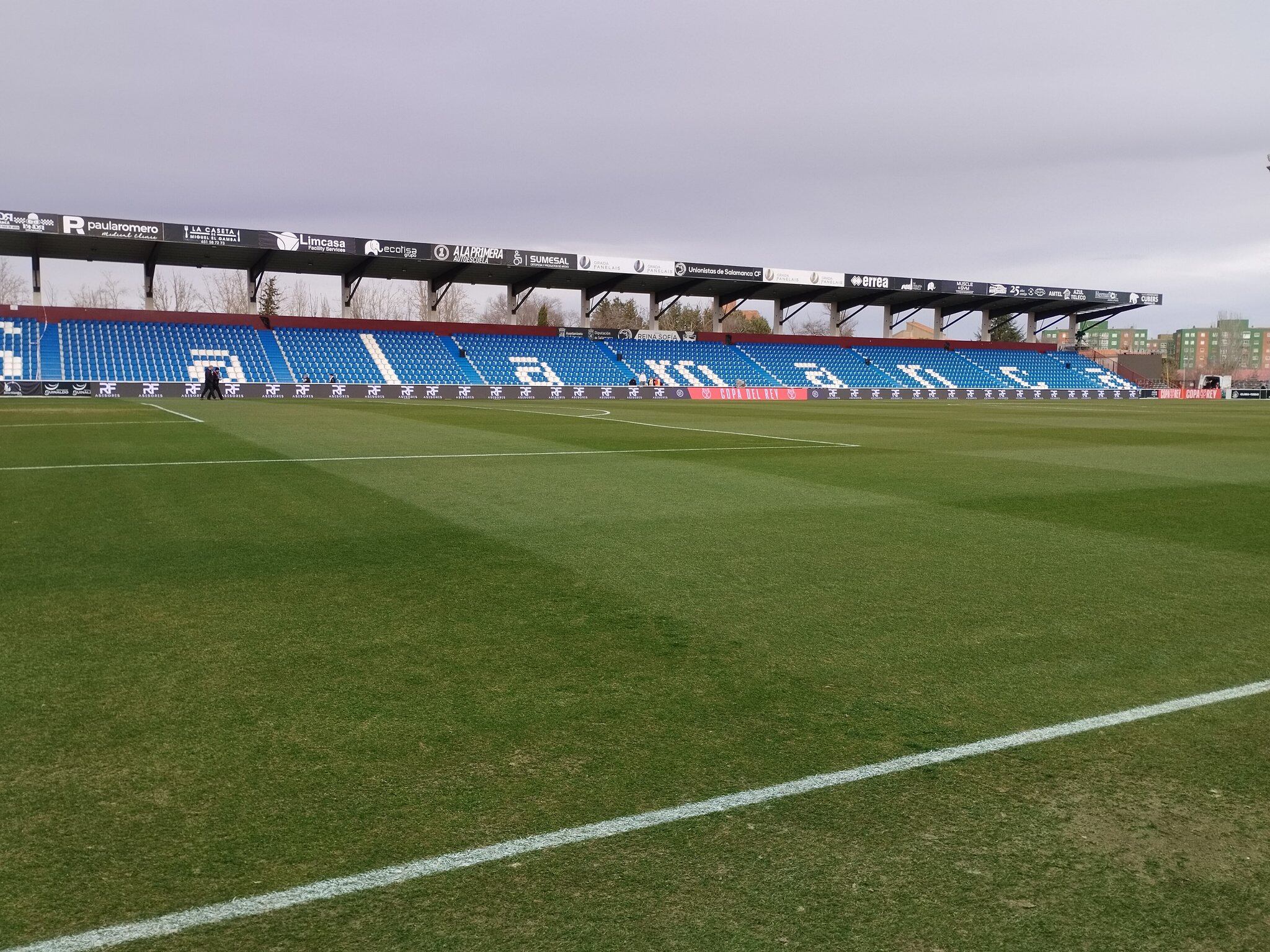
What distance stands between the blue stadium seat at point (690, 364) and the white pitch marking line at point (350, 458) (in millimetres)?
39548

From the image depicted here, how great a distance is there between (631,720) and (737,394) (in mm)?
52073

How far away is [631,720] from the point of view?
156 inches

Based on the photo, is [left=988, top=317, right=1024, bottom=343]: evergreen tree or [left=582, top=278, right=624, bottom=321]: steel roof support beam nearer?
[left=582, top=278, right=624, bottom=321]: steel roof support beam

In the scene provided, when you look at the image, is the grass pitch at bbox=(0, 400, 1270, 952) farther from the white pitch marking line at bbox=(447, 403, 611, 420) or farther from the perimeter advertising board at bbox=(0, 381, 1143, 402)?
the perimeter advertising board at bbox=(0, 381, 1143, 402)

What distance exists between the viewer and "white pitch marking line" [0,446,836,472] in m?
13.3

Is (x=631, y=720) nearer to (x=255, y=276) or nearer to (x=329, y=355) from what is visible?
(x=329, y=355)

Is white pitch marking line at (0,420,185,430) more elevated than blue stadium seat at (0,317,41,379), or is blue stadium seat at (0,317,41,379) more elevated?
blue stadium seat at (0,317,41,379)

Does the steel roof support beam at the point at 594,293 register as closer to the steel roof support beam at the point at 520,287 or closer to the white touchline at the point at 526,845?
the steel roof support beam at the point at 520,287

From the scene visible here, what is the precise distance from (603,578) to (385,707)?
2.74m

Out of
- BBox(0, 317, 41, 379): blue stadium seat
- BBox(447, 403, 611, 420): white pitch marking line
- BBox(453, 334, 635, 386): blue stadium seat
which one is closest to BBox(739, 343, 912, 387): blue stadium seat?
BBox(453, 334, 635, 386): blue stadium seat

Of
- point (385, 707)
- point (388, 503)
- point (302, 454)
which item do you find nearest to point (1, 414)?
point (302, 454)

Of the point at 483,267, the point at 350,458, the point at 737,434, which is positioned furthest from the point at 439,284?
the point at 350,458

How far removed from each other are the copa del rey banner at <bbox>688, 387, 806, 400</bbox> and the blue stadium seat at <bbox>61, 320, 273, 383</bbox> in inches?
942

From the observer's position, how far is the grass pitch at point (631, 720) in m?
2.62
